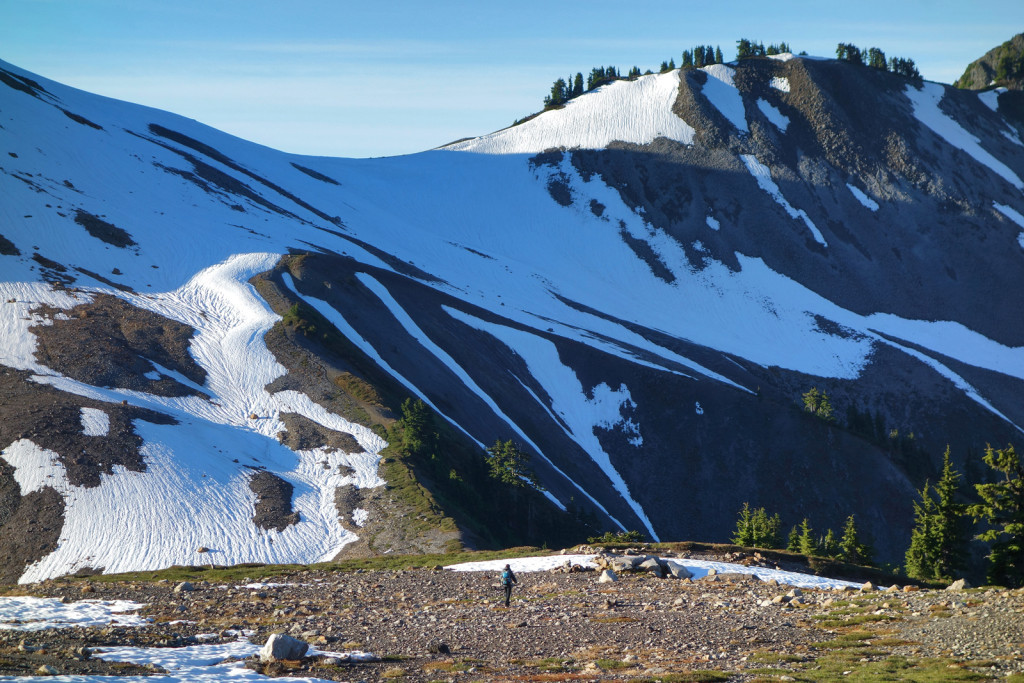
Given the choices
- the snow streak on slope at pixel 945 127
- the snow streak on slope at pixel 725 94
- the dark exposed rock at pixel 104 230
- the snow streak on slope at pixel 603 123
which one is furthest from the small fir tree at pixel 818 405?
the snow streak on slope at pixel 945 127

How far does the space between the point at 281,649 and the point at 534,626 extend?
7.92 metres

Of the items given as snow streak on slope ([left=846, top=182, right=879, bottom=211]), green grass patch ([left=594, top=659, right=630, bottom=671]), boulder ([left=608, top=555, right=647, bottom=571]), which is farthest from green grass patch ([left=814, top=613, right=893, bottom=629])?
snow streak on slope ([left=846, top=182, right=879, bottom=211])

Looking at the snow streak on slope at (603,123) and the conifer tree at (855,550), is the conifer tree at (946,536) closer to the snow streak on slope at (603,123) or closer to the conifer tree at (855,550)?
the conifer tree at (855,550)

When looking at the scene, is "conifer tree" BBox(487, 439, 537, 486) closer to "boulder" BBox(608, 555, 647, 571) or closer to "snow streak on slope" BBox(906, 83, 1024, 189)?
"boulder" BBox(608, 555, 647, 571)

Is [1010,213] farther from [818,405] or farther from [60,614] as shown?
[60,614]

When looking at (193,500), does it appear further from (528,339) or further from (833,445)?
(833,445)

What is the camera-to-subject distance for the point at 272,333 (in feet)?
248

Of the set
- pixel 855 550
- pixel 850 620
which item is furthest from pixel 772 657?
pixel 855 550

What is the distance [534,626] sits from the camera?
2608 centimetres

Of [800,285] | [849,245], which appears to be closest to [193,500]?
[800,285]

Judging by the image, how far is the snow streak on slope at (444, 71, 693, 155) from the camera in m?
175

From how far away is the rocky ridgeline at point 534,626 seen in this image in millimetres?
20531

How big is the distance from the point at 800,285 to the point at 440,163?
7503 cm

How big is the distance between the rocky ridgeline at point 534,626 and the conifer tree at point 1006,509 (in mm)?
6012
